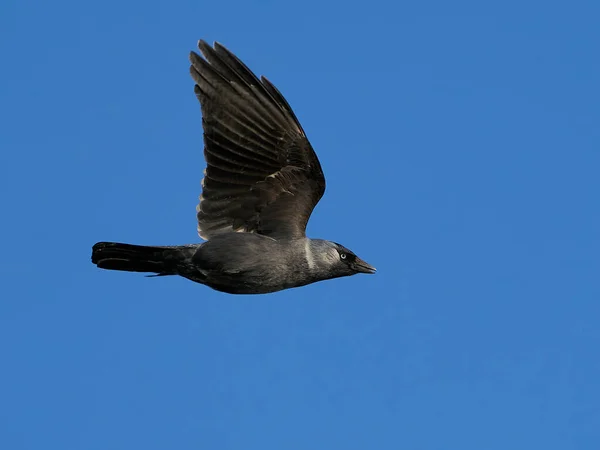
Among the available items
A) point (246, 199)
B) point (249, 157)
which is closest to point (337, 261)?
point (246, 199)

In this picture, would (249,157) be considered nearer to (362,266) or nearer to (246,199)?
(246,199)

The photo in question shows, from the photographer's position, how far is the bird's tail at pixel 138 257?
22656 mm

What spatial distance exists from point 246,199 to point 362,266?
6.59ft

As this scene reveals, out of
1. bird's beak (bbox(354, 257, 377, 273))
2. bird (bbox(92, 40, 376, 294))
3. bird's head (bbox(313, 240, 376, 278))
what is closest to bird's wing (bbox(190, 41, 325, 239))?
bird (bbox(92, 40, 376, 294))

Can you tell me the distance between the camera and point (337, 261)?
2308 cm

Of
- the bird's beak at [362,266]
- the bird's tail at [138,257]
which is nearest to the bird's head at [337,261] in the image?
the bird's beak at [362,266]

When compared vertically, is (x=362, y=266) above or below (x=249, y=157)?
below

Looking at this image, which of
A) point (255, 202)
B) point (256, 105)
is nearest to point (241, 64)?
Answer: point (256, 105)

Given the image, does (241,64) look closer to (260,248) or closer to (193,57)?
(193,57)

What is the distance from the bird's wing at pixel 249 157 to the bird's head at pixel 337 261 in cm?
41

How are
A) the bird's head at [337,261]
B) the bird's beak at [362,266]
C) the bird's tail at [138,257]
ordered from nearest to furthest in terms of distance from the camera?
1. the bird's tail at [138,257]
2. the bird's head at [337,261]
3. the bird's beak at [362,266]

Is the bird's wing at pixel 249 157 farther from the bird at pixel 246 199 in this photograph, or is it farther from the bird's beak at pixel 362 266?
the bird's beak at pixel 362 266

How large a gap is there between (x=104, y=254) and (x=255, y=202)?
7.49ft

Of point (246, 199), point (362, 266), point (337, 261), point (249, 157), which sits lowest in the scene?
point (337, 261)
